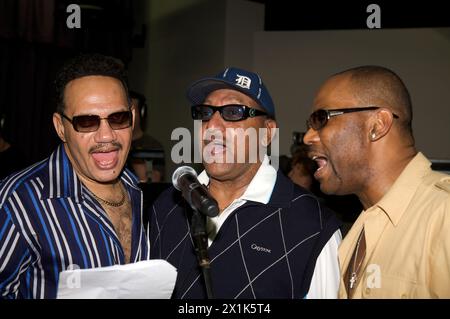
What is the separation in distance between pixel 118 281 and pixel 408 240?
39.2 inches

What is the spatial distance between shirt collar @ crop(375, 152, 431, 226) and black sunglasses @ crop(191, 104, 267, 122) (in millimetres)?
920

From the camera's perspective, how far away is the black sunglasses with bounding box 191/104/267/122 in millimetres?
2809

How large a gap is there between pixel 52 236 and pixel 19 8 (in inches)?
222

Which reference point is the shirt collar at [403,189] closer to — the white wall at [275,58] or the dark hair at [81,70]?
the dark hair at [81,70]

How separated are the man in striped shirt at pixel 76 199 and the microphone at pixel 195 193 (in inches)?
18.8

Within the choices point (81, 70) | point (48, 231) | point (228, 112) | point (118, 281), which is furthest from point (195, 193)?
point (228, 112)

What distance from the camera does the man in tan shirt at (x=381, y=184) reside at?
1826mm

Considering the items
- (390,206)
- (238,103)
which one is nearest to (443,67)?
(238,103)

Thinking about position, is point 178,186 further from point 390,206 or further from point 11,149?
point 11,149

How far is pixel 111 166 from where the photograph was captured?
2.40 metres

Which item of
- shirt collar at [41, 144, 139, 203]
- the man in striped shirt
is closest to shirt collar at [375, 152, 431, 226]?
the man in striped shirt

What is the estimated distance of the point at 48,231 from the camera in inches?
83.7

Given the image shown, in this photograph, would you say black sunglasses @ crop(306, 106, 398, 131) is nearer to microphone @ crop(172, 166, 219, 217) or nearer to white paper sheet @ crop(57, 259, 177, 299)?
microphone @ crop(172, 166, 219, 217)

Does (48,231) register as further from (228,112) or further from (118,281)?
(228,112)
